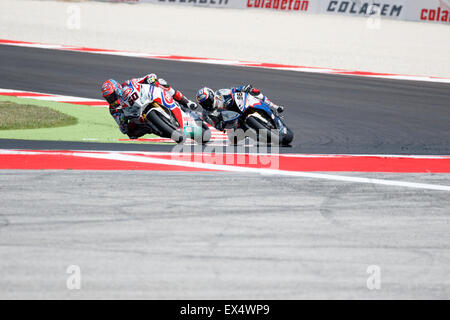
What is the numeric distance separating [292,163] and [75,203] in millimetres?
2937

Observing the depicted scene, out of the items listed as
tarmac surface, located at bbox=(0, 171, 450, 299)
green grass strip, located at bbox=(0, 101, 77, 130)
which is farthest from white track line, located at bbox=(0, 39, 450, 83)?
tarmac surface, located at bbox=(0, 171, 450, 299)

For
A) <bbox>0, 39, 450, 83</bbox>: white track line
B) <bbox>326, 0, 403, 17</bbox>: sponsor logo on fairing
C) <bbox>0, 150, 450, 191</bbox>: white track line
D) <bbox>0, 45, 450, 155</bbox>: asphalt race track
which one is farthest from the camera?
<bbox>326, 0, 403, 17</bbox>: sponsor logo on fairing

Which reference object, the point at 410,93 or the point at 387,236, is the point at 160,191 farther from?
the point at 410,93

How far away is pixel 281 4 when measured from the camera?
27.2m

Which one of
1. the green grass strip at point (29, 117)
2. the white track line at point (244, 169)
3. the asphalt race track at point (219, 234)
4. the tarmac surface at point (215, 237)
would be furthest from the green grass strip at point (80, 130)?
the tarmac surface at point (215, 237)

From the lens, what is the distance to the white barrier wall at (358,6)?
24.8 metres

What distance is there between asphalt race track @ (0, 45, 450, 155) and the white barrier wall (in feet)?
30.2

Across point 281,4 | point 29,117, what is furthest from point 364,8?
point 29,117

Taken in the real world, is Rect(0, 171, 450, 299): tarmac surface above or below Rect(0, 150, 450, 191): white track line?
above

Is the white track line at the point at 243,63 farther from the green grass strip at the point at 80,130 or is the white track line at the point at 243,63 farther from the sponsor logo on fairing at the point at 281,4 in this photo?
the sponsor logo on fairing at the point at 281,4

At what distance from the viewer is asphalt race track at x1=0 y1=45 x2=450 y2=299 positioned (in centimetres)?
501

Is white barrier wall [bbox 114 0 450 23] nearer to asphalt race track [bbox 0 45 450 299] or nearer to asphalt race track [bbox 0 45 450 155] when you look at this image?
asphalt race track [bbox 0 45 450 155]

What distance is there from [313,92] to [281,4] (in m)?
13.3
